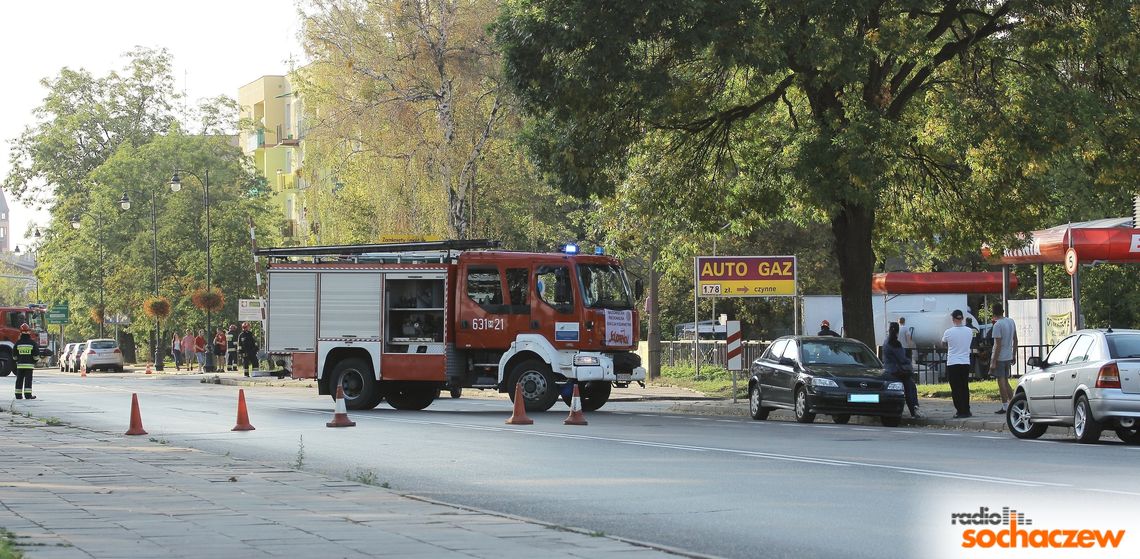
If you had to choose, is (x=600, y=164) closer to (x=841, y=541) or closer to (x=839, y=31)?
(x=839, y=31)

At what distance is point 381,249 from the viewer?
29.0 meters

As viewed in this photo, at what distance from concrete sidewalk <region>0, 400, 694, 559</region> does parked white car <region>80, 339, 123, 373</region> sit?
186 feet

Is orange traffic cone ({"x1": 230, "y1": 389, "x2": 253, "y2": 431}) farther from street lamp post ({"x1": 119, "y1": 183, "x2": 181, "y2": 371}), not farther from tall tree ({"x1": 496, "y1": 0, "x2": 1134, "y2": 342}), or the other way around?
street lamp post ({"x1": 119, "y1": 183, "x2": 181, "y2": 371})

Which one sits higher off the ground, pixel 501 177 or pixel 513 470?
pixel 501 177

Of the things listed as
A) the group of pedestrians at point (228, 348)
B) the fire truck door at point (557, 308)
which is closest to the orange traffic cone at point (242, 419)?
the fire truck door at point (557, 308)

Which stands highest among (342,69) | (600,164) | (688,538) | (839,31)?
(342,69)

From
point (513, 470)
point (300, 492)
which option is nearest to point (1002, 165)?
point (513, 470)

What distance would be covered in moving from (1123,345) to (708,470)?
684 cm

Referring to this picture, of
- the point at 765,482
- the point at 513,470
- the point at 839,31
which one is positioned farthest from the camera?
the point at 839,31

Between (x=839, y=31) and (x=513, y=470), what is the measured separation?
12092 mm

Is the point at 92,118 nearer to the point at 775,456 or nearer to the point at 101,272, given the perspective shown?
the point at 101,272

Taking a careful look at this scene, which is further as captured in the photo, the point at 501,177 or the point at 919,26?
the point at 501,177

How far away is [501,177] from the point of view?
45.7m

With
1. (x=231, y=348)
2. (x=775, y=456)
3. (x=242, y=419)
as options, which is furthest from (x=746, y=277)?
(x=231, y=348)
